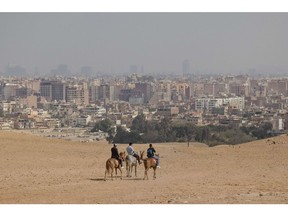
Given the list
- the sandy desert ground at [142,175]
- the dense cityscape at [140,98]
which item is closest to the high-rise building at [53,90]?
the dense cityscape at [140,98]

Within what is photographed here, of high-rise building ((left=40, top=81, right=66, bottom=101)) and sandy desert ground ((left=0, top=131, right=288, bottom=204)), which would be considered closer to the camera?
sandy desert ground ((left=0, top=131, right=288, bottom=204))

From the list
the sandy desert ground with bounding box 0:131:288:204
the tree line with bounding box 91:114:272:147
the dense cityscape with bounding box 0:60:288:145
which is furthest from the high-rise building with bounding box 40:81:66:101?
the sandy desert ground with bounding box 0:131:288:204

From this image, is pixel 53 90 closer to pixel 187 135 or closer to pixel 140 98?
pixel 140 98

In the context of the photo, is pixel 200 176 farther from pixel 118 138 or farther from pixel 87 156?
pixel 118 138

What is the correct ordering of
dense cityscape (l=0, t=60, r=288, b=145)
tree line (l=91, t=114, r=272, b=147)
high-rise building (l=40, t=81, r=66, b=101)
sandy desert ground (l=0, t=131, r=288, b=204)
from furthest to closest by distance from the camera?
1. high-rise building (l=40, t=81, r=66, b=101)
2. dense cityscape (l=0, t=60, r=288, b=145)
3. tree line (l=91, t=114, r=272, b=147)
4. sandy desert ground (l=0, t=131, r=288, b=204)

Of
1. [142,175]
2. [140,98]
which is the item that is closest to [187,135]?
[142,175]

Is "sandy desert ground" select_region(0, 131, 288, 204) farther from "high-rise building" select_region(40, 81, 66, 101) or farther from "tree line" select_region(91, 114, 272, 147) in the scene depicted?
"high-rise building" select_region(40, 81, 66, 101)

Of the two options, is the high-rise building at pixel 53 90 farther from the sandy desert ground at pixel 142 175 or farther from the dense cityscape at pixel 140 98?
the sandy desert ground at pixel 142 175

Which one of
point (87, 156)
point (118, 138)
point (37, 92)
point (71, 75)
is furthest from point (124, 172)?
point (71, 75)
